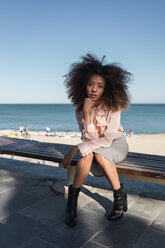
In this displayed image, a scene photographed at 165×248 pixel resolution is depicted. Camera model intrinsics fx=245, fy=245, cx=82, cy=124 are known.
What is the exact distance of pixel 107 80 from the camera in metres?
2.86

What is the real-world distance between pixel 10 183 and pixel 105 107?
201cm

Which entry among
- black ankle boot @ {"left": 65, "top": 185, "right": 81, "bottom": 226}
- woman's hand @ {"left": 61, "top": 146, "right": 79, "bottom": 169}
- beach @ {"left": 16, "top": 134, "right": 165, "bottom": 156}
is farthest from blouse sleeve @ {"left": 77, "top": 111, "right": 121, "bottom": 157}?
beach @ {"left": 16, "top": 134, "right": 165, "bottom": 156}

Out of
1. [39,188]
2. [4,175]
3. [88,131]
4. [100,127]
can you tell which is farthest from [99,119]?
[4,175]

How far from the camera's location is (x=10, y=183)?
3777 mm

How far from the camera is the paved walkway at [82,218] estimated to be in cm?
215

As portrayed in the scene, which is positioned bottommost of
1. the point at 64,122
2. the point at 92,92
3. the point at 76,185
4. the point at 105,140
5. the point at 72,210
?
the point at 64,122

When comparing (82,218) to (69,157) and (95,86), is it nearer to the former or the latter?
(69,157)

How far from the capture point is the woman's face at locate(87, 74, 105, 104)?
280 cm

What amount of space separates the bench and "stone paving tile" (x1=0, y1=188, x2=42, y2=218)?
0.55 metres

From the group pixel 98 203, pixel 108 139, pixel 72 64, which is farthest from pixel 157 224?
pixel 72 64

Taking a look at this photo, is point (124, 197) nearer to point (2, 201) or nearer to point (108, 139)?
point (108, 139)

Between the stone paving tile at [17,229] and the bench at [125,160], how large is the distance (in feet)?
2.37

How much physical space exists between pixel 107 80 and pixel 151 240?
1.72 metres

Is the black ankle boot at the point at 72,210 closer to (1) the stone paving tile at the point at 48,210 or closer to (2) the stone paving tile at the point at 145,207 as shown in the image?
(1) the stone paving tile at the point at 48,210
